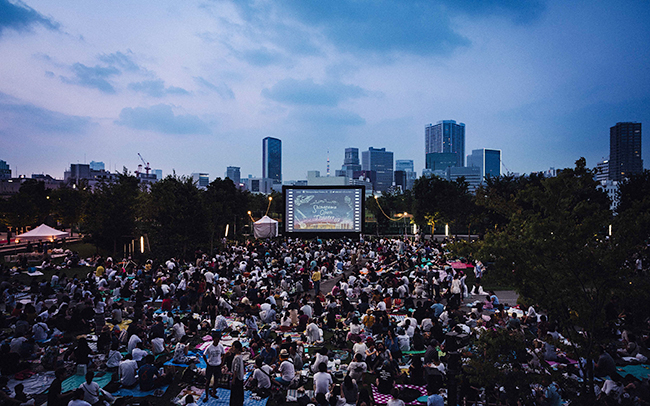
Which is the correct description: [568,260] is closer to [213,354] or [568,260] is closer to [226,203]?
[213,354]

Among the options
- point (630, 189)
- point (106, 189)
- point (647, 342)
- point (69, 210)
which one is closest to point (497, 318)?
point (647, 342)

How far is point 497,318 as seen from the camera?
11.4 meters

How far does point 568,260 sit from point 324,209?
29595mm

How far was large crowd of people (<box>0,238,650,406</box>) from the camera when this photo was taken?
24.2ft

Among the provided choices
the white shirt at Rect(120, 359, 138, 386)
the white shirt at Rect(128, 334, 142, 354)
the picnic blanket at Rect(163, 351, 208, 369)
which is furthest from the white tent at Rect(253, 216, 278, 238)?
the white shirt at Rect(120, 359, 138, 386)

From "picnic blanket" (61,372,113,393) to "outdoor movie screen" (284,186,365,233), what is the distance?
26099 millimetres

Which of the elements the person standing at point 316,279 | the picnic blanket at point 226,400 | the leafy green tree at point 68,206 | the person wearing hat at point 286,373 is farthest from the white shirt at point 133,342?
the leafy green tree at point 68,206

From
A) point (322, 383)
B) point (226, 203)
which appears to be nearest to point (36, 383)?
point (322, 383)

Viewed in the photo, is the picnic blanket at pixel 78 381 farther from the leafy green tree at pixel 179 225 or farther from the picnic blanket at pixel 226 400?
the leafy green tree at pixel 179 225

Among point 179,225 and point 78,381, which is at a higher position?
point 179,225

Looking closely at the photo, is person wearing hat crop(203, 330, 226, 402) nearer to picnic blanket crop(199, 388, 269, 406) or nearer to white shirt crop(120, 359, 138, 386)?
picnic blanket crop(199, 388, 269, 406)

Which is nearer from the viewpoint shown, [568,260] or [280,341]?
[568,260]

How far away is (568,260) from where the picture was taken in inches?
213

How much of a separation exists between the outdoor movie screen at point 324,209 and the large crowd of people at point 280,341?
51.7ft
